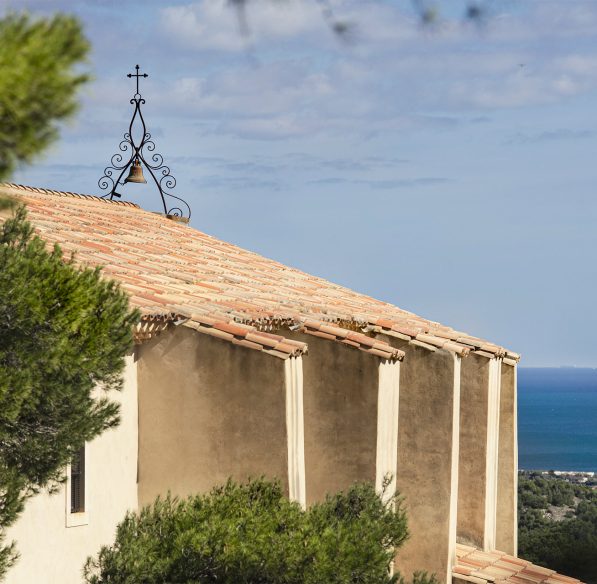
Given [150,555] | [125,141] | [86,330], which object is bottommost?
[150,555]

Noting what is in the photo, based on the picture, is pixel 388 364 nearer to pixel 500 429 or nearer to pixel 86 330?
pixel 86 330

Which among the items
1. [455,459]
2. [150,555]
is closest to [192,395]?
[150,555]

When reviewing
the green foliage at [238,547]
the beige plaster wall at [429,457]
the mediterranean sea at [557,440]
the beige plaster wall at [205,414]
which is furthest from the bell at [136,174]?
the mediterranean sea at [557,440]

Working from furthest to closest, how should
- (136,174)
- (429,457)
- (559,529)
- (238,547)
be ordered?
(559,529) < (136,174) < (429,457) < (238,547)

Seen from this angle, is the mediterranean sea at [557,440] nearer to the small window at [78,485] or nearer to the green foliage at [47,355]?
the small window at [78,485]

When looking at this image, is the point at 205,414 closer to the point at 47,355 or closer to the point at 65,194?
the point at 47,355

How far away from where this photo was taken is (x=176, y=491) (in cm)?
1021

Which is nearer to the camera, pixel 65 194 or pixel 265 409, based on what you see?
pixel 265 409

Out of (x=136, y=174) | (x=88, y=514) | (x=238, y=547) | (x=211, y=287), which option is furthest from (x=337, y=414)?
(x=136, y=174)

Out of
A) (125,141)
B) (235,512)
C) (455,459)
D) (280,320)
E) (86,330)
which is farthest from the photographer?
(125,141)

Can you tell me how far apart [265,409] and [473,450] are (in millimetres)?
6123

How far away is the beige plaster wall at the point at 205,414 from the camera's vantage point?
395 inches

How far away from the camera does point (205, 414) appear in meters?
10.2

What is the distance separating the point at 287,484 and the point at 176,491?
1.01m
